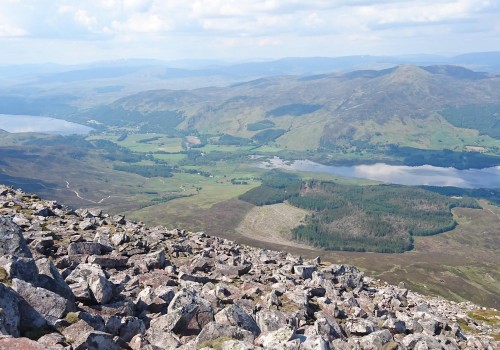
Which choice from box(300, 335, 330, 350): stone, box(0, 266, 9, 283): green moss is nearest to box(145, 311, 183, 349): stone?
box(300, 335, 330, 350): stone

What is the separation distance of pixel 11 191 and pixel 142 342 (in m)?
54.2

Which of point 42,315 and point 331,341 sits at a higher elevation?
point 42,315

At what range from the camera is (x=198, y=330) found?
89.1 feet

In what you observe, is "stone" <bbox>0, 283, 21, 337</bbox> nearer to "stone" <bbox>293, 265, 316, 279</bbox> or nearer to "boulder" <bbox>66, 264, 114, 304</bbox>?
"boulder" <bbox>66, 264, 114, 304</bbox>

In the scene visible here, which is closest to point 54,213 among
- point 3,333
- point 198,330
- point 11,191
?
point 11,191

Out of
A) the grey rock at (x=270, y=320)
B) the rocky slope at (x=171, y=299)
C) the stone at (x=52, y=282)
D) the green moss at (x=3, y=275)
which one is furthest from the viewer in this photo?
the grey rock at (x=270, y=320)

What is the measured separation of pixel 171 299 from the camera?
31328 millimetres

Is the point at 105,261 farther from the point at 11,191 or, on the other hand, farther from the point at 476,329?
the point at 476,329

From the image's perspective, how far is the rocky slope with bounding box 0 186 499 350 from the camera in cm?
2305

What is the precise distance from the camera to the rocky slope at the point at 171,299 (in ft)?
75.6

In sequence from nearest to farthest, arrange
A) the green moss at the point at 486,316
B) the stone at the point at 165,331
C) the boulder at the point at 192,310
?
the stone at the point at 165,331
the boulder at the point at 192,310
the green moss at the point at 486,316

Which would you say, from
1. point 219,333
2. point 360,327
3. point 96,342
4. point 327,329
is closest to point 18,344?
point 96,342

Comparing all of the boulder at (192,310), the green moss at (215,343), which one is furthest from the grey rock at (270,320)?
the green moss at (215,343)

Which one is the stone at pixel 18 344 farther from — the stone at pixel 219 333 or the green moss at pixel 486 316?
the green moss at pixel 486 316
